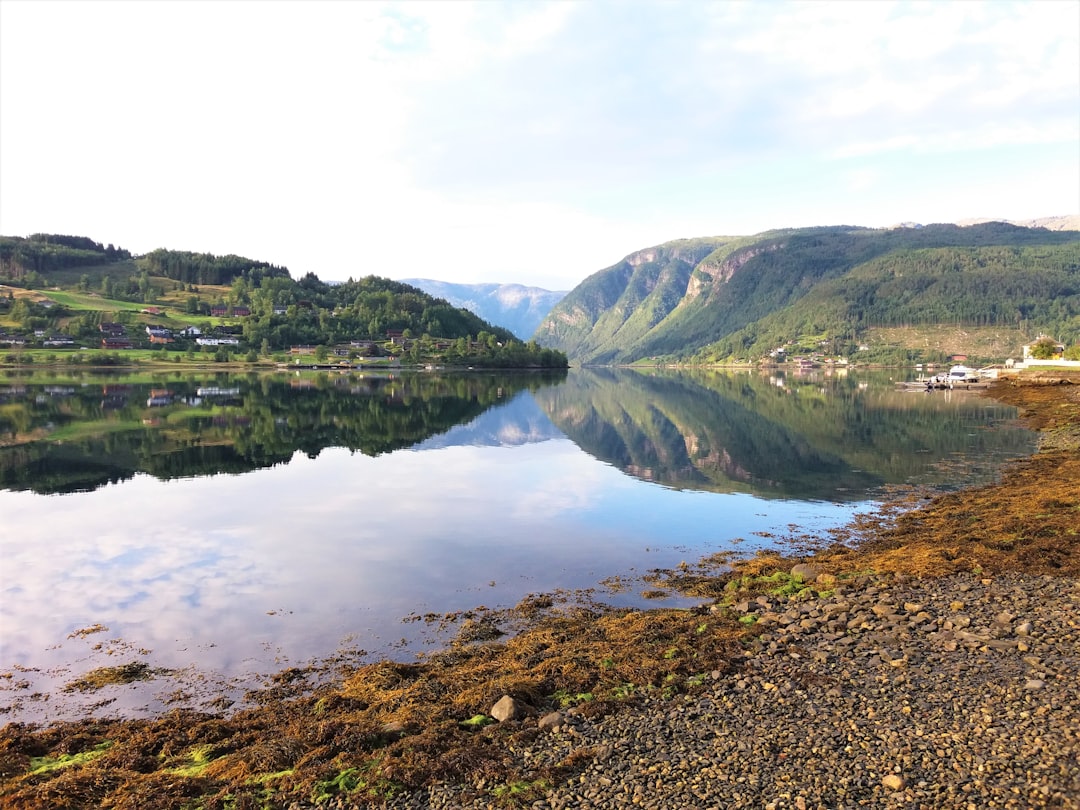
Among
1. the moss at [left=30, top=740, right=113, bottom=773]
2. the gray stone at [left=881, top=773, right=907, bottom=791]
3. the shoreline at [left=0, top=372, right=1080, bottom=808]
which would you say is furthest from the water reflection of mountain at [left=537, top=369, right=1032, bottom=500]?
the moss at [left=30, top=740, right=113, bottom=773]

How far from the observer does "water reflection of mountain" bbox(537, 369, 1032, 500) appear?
40312 mm

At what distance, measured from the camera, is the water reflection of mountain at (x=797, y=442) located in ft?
132

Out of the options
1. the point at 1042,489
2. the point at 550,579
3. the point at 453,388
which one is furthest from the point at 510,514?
the point at 453,388

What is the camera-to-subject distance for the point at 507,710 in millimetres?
11680

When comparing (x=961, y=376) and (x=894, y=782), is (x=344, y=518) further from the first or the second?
(x=961, y=376)

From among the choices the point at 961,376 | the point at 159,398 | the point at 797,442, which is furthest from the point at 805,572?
the point at 961,376

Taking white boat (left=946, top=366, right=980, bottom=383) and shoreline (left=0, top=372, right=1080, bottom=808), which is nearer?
shoreline (left=0, top=372, right=1080, bottom=808)

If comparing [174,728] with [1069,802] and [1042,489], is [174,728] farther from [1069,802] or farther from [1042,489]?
[1042,489]

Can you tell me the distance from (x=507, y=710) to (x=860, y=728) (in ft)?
19.1

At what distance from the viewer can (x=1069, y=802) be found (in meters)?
8.15

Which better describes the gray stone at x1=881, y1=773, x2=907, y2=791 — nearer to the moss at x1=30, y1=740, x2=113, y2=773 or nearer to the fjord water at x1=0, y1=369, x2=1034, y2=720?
the fjord water at x1=0, y1=369, x2=1034, y2=720

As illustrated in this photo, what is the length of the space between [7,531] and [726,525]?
3027cm

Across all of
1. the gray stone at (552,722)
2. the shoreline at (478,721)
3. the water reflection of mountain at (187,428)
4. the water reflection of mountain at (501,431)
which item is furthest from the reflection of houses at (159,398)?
the gray stone at (552,722)

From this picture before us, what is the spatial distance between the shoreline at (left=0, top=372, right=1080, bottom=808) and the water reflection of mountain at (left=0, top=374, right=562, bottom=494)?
29367 millimetres
